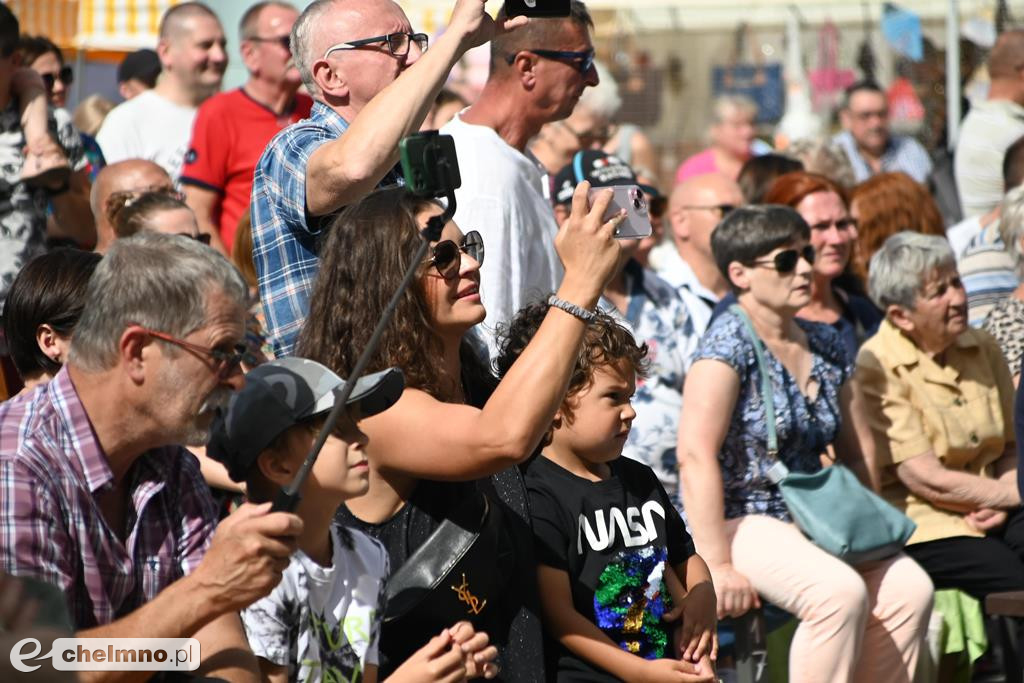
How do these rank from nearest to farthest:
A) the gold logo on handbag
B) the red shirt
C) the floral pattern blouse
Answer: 1. the gold logo on handbag
2. the floral pattern blouse
3. the red shirt

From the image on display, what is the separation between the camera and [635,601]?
3.81 m

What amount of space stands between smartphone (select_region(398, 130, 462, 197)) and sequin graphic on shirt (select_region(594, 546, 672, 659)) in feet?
4.59

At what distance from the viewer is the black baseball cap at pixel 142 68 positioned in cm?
853

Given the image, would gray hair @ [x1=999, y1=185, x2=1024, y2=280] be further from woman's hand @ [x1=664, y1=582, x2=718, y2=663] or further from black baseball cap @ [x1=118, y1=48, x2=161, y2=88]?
black baseball cap @ [x1=118, y1=48, x2=161, y2=88]

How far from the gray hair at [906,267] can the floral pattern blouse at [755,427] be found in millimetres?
768

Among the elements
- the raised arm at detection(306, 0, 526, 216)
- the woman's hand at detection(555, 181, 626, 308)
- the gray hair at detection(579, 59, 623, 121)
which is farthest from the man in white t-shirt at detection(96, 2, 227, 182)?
the woman's hand at detection(555, 181, 626, 308)

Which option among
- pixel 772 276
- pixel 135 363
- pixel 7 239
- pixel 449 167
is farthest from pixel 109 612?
pixel 772 276

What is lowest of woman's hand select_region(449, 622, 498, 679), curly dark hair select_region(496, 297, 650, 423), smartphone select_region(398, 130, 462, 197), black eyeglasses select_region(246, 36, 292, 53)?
woman's hand select_region(449, 622, 498, 679)

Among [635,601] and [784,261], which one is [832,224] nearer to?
[784,261]

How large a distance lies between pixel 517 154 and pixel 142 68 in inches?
187

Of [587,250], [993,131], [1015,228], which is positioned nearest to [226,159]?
[1015,228]

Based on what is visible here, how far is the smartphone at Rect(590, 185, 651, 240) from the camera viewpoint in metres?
3.35

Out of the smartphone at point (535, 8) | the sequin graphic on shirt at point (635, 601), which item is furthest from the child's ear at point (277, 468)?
the smartphone at point (535, 8)

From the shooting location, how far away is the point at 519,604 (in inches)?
135
